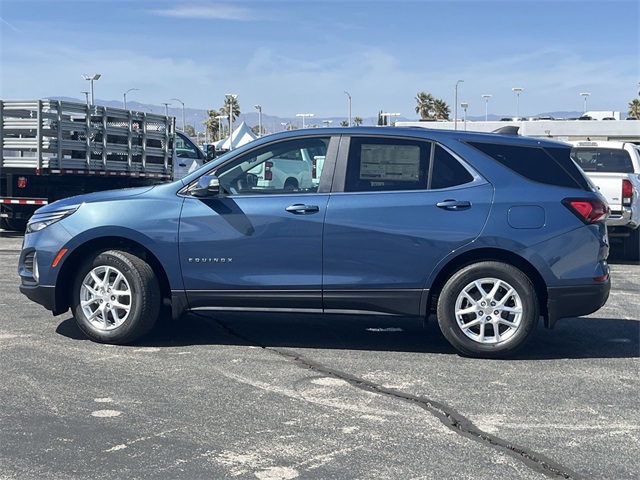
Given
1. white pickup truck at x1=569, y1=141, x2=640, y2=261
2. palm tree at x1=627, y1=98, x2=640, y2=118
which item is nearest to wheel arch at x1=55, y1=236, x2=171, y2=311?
white pickup truck at x1=569, y1=141, x2=640, y2=261

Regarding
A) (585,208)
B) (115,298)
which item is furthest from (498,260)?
(115,298)

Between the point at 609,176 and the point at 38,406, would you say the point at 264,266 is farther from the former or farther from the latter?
the point at 609,176

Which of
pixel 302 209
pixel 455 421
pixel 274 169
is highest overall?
pixel 274 169

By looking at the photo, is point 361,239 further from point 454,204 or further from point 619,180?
point 619,180

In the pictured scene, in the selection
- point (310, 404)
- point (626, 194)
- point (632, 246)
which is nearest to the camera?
point (310, 404)

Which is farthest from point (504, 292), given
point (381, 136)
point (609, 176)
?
point (609, 176)

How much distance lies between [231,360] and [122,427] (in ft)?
5.43

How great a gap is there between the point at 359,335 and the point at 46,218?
2.78 meters

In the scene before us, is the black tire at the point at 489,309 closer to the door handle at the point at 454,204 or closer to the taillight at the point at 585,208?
the door handle at the point at 454,204

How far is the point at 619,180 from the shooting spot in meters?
12.8

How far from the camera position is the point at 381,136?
22.0ft

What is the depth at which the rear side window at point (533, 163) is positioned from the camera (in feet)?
21.6

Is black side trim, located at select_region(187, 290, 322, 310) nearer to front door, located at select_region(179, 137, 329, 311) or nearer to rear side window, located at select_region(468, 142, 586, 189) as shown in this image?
front door, located at select_region(179, 137, 329, 311)

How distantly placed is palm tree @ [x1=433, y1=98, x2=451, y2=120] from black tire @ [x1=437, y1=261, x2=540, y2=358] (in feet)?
287
